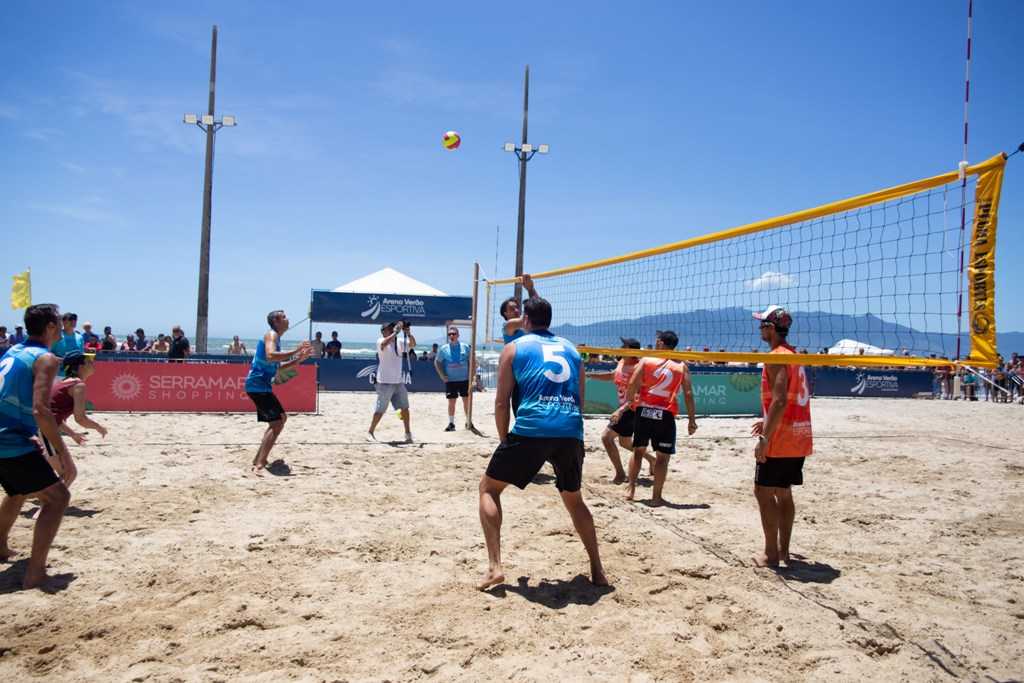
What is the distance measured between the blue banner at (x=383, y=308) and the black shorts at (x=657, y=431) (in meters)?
12.7

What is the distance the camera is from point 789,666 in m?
2.84

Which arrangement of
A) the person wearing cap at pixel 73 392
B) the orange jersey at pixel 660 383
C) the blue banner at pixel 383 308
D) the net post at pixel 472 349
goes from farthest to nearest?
1. the blue banner at pixel 383 308
2. the net post at pixel 472 349
3. the orange jersey at pixel 660 383
4. the person wearing cap at pixel 73 392

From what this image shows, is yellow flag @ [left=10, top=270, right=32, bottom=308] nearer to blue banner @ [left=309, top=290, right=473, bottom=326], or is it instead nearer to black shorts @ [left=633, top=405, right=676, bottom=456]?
blue banner @ [left=309, top=290, right=473, bottom=326]

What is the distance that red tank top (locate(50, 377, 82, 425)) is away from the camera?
4.68 meters

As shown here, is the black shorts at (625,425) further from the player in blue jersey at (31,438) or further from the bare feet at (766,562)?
the player in blue jersey at (31,438)

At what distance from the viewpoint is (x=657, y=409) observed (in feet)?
18.6

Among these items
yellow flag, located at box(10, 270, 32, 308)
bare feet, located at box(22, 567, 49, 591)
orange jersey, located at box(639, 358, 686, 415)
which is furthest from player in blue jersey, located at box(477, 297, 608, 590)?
yellow flag, located at box(10, 270, 32, 308)

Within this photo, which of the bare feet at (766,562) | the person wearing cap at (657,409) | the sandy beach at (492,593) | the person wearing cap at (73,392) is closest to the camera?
the sandy beach at (492,593)

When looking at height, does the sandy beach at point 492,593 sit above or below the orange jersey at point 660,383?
below

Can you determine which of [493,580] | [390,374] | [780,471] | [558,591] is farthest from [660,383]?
[390,374]

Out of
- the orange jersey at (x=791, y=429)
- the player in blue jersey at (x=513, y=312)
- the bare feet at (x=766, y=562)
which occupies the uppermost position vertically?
the player in blue jersey at (x=513, y=312)

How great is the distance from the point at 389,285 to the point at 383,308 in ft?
2.55

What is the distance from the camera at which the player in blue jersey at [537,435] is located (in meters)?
3.52

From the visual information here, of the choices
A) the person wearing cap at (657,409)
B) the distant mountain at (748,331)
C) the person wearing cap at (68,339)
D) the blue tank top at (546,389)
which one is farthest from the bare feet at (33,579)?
the person wearing cap at (68,339)
